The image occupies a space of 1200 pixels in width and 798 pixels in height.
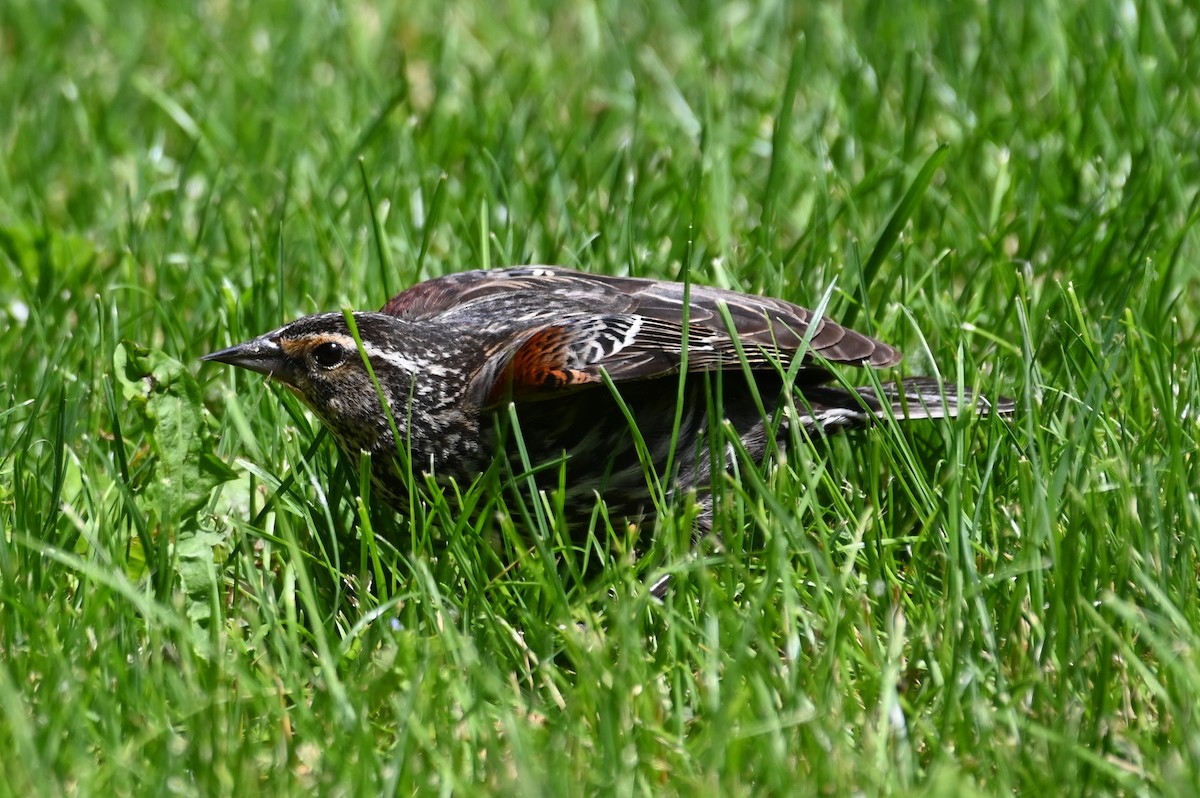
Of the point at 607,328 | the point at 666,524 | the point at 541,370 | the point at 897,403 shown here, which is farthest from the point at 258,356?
the point at 897,403

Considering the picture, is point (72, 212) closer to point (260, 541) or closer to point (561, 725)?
point (260, 541)

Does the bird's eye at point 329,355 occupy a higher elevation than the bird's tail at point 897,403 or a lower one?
higher

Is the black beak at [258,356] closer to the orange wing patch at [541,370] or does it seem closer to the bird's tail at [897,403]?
the orange wing patch at [541,370]

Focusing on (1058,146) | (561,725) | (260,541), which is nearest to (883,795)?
(561,725)

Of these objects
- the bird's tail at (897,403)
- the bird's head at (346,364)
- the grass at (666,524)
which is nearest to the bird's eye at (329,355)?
the bird's head at (346,364)

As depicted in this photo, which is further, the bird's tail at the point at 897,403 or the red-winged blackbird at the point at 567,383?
the bird's tail at the point at 897,403

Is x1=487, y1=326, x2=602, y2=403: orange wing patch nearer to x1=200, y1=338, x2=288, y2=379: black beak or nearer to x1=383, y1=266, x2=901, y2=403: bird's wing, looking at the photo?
x1=383, y1=266, x2=901, y2=403: bird's wing
